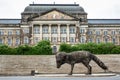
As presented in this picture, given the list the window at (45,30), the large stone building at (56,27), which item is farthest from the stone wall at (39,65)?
the window at (45,30)

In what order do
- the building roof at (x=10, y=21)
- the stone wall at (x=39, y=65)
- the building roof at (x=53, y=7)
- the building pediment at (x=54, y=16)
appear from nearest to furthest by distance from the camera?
1. the stone wall at (x=39, y=65)
2. the building pediment at (x=54, y=16)
3. the building roof at (x=53, y=7)
4. the building roof at (x=10, y=21)

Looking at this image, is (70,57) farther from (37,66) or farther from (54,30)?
(54,30)

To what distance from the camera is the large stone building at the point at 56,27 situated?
87.8 meters

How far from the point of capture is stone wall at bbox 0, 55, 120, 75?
4897 centimetres

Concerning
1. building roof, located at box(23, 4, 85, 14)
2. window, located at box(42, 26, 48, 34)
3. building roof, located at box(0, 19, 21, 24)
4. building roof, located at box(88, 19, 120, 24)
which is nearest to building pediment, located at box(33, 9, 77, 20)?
window, located at box(42, 26, 48, 34)

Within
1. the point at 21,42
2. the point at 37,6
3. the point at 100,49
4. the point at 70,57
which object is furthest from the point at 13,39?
the point at 70,57

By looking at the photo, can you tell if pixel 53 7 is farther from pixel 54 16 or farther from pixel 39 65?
pixel 39 65

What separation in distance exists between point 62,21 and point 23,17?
7691 mm

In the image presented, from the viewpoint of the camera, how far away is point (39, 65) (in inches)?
2024

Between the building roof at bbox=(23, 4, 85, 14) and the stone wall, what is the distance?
3587 centimetres

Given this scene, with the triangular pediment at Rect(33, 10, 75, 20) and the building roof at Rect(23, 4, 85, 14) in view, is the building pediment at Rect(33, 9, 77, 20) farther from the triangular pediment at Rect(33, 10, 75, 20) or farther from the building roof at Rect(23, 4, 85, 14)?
the building roof at Rect(23, 4, 85, 14)

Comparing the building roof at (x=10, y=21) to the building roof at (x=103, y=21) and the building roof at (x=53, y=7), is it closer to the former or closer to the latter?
the building roof at (x=53, y=7)

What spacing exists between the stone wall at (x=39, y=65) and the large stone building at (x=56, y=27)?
32.5m

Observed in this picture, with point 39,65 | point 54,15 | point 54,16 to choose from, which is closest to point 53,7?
point 54,15
